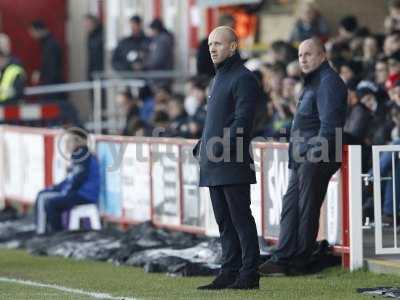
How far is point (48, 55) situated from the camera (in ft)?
98.7

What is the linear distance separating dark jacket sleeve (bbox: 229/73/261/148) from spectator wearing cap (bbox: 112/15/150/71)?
1412cm

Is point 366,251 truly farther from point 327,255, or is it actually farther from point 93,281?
point 93,281

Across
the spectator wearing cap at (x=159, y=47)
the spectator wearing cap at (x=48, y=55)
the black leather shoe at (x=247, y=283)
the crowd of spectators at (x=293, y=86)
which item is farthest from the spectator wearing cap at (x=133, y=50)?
the black leather shoe at (x=247, y=283)

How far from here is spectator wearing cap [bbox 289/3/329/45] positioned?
2266cm

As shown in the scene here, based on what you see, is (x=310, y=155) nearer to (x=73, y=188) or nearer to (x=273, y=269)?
(x=273, y=269)

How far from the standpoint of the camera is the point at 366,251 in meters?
14.6

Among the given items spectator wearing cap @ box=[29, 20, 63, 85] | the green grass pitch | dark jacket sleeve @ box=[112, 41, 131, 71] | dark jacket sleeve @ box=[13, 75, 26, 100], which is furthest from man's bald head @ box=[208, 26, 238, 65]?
spectator wearing cap @ box=[29, 20, 63, 85]

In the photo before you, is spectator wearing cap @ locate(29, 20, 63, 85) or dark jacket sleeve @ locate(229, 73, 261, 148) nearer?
dark jacket sleeve @ locate(229, 73, 261, 148)

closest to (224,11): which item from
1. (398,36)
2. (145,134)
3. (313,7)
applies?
(313,7)

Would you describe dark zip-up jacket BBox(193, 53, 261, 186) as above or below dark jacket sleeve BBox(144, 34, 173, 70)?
below

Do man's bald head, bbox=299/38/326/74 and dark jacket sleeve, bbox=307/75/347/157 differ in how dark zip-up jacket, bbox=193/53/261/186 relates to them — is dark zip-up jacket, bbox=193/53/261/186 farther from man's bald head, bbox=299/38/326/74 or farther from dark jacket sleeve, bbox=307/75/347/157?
man's bald head, bbox=299/38/326/74

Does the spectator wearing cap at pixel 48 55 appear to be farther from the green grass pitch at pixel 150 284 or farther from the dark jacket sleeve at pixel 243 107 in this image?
the dark jacket sleeve at pixel 243 107

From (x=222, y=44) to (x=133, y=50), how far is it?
14.2 m

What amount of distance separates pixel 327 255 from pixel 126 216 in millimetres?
4668
